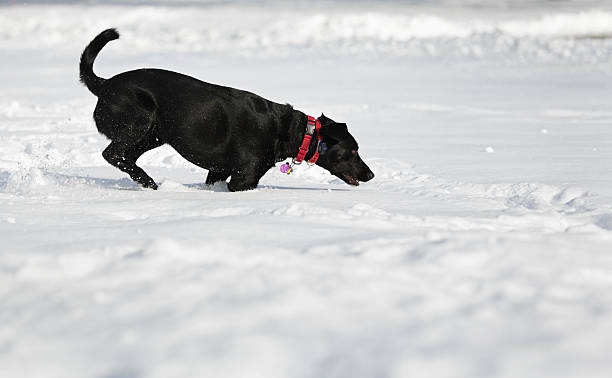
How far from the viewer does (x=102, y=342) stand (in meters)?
2.05

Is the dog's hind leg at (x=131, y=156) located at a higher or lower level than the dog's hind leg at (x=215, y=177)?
higher

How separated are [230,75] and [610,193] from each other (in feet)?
35.6

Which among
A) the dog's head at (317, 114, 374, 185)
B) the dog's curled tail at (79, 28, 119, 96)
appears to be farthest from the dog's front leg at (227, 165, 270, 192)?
the dog's curled tail at (79, 28, 119, 96)

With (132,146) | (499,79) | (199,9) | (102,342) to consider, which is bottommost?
(102,342)

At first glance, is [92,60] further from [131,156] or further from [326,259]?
[326,259]

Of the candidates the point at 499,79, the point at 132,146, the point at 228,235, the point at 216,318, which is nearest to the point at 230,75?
the point at 499,79

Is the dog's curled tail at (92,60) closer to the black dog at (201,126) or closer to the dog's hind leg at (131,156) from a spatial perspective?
the black dog at (201,126)

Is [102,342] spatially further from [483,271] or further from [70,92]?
[70,92]

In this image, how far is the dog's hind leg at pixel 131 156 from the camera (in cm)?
497

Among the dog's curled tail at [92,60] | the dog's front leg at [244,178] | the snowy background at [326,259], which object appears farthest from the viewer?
the dog's curled tail at [92,60]

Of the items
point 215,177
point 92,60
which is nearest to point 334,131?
point 215,177

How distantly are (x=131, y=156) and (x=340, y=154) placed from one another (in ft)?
5.31

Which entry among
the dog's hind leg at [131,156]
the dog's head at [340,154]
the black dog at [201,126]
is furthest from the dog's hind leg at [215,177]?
the dog's head at [340,154]

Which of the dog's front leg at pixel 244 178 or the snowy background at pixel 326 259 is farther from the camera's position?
the dog's front leg at pixel 244 178
